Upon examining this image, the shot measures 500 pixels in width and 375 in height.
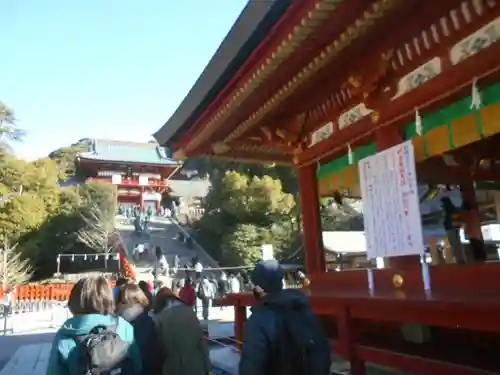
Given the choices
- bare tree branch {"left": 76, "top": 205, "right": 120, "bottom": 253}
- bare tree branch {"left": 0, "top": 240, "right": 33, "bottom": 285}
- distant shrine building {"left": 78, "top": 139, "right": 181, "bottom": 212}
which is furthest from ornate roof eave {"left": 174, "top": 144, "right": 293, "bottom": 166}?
distant shrine building {"left": 78, "top": 139, "right": 181, "bottom": 212}

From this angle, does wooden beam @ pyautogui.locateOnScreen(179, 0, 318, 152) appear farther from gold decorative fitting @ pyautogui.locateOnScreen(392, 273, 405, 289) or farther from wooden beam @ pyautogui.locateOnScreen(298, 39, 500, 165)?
gold decorative fitting @ pyautogui.locateOnScreen(392, 273, 405, 289)

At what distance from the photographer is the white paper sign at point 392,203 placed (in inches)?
161

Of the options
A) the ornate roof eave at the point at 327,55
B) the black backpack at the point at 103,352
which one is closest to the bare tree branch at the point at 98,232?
the ornate roof eave at the point at 327,55

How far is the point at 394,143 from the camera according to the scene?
4402 mm

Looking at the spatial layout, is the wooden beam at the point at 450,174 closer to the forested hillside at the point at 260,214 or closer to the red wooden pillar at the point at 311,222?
the red wooden pillar at the point at 311,222

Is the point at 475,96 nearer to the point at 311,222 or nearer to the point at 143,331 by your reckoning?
the point at 311,222

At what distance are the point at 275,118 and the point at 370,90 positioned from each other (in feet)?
5.80

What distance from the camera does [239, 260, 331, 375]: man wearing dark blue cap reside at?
2.08 meters

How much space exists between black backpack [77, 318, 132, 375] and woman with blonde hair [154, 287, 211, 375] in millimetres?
1088

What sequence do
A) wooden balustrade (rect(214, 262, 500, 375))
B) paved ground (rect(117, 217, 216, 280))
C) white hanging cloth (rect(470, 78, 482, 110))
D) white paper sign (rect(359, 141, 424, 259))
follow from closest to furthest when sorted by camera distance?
1. wooden balustrade (rect(214, 262, 500, 375))
2. white hanging cloth (rect(470, 78, 482, 110))
3. white paper sign (rect(359, 141, 424, 259))
4. paved ground (rect(117, 217, 216, 280))

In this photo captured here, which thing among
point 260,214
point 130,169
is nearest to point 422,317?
point 260,214

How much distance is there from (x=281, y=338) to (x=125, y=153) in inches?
1653

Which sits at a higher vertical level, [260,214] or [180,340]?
[260,214]

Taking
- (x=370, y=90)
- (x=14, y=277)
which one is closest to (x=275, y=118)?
(x=370, y=90)
